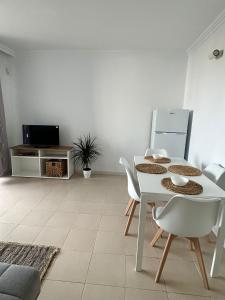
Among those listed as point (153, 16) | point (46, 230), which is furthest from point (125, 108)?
point (46, 230)

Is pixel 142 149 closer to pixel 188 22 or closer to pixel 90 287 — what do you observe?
pixel 188 22

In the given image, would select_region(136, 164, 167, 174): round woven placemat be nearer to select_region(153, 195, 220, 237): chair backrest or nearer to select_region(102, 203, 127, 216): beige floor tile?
select_region(153, 195, 220, 237): chair backrest

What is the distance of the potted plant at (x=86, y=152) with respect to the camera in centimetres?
424

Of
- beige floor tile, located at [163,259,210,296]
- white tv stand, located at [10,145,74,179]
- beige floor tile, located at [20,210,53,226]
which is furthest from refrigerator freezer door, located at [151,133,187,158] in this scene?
beige floor tile, located at [20,210,53,226]

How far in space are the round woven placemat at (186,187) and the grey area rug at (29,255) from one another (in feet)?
4.27

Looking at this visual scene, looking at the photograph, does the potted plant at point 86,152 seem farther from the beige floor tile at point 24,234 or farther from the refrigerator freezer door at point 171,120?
the beige floor tile at point 24,234

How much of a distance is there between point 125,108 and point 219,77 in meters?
1.98

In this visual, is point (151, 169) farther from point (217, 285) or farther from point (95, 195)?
point (95, 195)

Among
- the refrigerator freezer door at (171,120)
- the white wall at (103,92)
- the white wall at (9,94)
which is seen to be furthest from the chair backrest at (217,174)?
the white wall at (9,94)

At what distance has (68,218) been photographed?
270 centimetres

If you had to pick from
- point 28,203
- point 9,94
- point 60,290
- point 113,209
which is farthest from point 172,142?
point 9,94

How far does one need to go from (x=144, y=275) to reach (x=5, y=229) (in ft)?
5.53

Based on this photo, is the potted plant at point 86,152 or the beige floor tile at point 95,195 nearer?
the beige floor tile at point 95,195

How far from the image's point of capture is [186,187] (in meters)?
1.88
